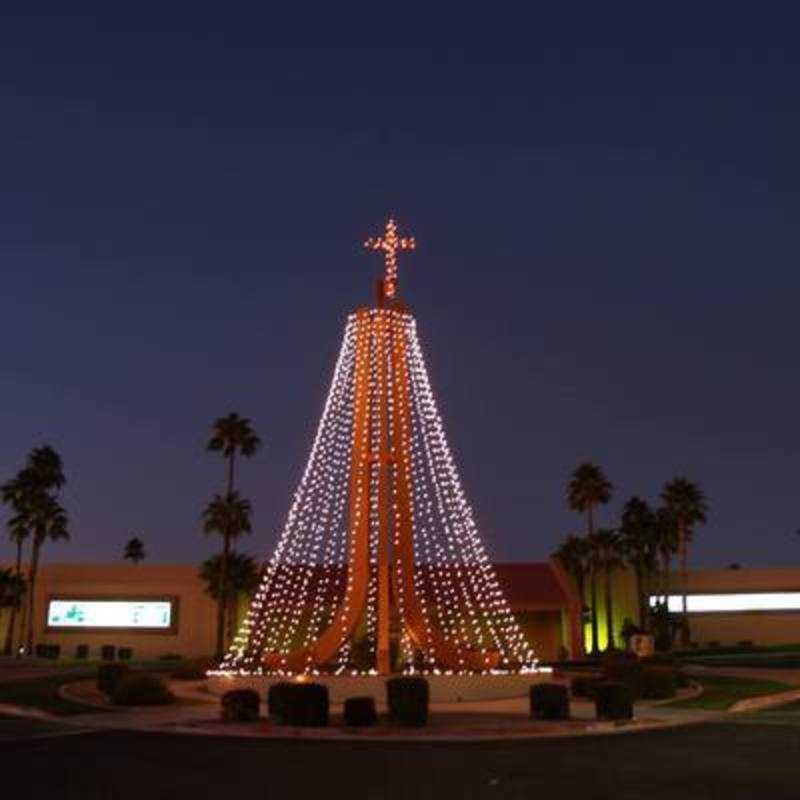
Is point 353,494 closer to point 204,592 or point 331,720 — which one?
point 331,720

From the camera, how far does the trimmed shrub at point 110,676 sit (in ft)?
102

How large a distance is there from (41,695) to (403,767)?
18694mm

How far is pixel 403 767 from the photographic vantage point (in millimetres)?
16641

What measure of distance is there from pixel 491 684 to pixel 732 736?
1024 cm

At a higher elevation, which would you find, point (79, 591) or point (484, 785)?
point (79, 591)

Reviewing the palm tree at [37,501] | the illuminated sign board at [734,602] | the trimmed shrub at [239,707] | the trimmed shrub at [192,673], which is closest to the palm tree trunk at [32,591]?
the palm tree at [37,501]

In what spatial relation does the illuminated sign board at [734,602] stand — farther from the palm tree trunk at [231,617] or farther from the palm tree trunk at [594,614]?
the palm tree trunk at [231,617]

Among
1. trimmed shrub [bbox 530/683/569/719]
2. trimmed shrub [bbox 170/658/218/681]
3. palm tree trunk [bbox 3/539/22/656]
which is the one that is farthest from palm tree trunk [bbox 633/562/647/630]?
trimmed shrub [bbox 530/683/569/719]

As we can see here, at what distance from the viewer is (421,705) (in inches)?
911

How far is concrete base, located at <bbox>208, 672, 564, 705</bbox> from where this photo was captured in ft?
96.4

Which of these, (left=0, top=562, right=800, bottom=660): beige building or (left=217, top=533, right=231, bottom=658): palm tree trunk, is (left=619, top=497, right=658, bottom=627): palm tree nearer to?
(left=0, top=562, right=800, bottom=660): beige building

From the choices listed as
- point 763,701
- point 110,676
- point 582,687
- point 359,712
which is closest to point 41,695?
point 110,676

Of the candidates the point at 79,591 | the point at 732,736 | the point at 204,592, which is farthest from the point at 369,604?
the point at 79,591

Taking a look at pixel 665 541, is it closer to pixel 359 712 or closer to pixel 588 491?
pixel 588 491
